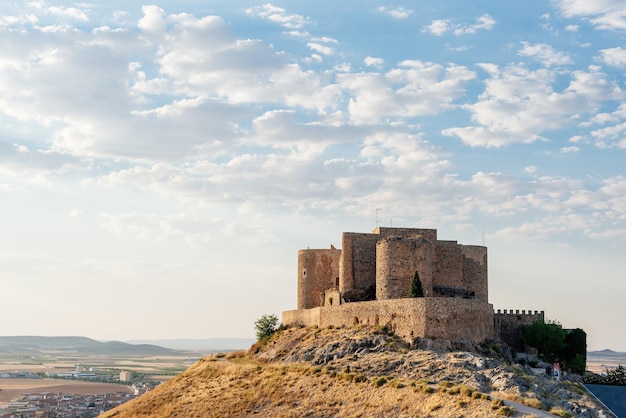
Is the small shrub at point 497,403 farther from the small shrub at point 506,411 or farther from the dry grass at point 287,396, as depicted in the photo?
the small shrub at point 506,411

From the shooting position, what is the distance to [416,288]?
65062 mm

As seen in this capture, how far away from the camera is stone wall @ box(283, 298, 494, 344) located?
197 ft

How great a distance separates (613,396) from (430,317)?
508 inches

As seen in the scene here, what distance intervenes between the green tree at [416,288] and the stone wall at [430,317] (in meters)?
2.67

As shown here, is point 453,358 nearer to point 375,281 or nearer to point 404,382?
point 404,382

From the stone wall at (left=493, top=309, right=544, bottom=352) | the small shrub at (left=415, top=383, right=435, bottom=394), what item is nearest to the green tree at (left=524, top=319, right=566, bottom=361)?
the stone wall at (left=493, top=309, right=544, bottom=352)

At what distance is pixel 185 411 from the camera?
61969 millimetres

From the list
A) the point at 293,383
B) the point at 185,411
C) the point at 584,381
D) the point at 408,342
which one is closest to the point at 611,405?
the point at 584,381

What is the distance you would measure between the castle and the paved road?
792 centimetres

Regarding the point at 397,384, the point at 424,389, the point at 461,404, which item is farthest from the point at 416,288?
the point at 461,404

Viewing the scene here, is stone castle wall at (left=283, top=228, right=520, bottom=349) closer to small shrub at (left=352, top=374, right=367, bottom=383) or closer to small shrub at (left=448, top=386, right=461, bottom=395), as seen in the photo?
small shrub at (left=352, top=374, right=367, bottom=383)

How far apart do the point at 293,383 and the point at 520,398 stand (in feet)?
50.8

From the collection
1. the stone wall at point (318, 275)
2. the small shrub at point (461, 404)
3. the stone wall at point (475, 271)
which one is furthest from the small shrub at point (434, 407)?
the stone wall at point (318, 275)

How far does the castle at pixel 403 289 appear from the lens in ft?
199
